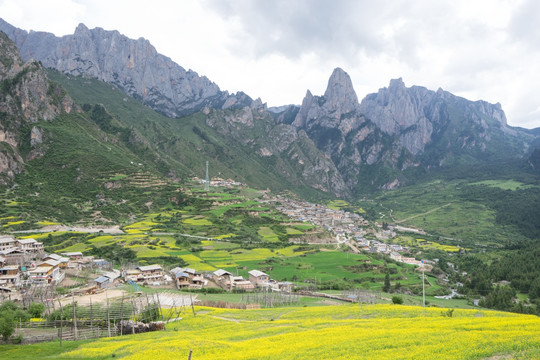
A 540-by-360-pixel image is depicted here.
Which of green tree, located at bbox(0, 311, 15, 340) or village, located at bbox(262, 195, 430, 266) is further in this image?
village, located at bbox(262, 195, 430, 266)

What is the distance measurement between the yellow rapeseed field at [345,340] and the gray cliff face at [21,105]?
15039 centimetres

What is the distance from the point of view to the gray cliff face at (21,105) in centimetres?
15562

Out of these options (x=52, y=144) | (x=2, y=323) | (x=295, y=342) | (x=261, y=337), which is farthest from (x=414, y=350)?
(x=52, y=144)

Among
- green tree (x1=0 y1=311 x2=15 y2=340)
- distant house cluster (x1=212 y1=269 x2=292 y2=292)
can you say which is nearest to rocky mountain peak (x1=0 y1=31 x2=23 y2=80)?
distant house cluster (x1=212 y1=269 x2=292 y2=292)

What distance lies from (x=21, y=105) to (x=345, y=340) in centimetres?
20659

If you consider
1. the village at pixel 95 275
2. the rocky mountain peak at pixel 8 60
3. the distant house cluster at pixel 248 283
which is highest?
the rocky mountain peak at pixel 8 60

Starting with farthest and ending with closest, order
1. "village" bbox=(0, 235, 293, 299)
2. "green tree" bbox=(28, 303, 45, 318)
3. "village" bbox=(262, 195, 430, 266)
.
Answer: "village" bbox=(262, 195, 430, 266)
"village" bbox=(0, 235, 293, 299)
"green tree" bbox=(28, 303, 45, 318)

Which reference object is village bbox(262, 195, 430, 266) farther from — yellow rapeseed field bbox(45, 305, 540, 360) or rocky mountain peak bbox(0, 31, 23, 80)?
rocky mountain peak bbox(0, 31, 23, 80)

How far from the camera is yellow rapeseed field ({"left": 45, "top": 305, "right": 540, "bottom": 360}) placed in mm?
21078

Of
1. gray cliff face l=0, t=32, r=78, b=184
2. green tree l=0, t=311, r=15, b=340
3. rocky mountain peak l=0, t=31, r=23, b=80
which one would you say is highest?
rocky mountain peak l=0, t=31, r=23, b=80

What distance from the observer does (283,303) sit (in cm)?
6059

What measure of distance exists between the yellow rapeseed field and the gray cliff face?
150m

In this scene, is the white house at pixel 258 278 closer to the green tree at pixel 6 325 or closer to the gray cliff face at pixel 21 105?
the green tree at pixel 6 325

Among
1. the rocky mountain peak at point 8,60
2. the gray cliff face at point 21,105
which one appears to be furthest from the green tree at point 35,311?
the rocky mountain peak at point 8,60
